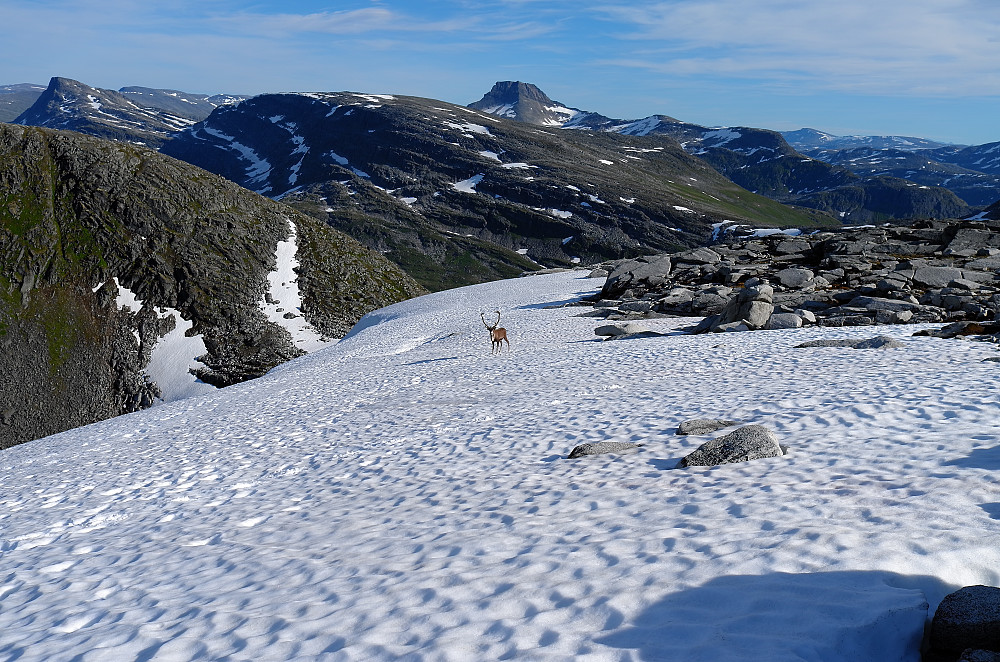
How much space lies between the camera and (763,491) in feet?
32.8

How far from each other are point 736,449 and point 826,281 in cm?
3268

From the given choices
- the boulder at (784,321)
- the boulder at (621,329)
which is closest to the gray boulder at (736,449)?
the boulder at (784,321)

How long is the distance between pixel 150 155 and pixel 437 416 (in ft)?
395

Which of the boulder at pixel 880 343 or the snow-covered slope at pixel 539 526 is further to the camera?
the boulder at pixel 880 343

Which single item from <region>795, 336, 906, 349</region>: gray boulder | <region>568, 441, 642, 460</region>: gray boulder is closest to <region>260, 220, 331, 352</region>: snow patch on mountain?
<region>795, 336, 906, 349</region>: gray boulder

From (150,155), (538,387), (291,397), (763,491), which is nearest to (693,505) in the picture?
(763,491)

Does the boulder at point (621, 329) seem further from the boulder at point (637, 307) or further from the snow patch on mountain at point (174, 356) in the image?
the snow patch on mountain at point (174, 356)

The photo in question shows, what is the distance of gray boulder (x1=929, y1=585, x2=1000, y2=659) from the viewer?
16.4 feet

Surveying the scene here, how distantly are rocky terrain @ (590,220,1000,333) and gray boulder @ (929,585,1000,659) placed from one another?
23.1 metres

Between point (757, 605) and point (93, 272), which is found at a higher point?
point (93, 272)

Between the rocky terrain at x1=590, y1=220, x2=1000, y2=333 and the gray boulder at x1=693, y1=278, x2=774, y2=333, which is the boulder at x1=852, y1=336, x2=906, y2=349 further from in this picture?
the gray boulder at x1=693, y1=278, x2=774, y2=333

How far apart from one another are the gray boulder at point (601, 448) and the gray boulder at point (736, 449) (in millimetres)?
1939

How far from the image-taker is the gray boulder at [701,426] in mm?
14594

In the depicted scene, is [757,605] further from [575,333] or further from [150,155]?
[150,155]
